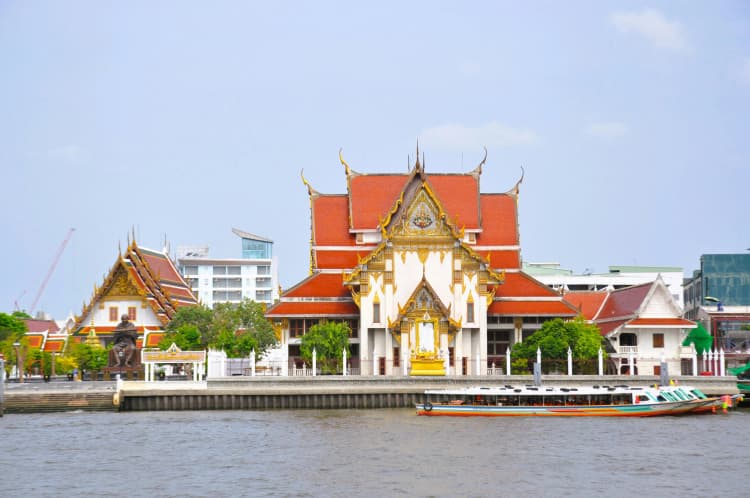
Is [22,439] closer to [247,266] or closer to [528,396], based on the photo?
[528,396]

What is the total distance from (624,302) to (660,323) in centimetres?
463

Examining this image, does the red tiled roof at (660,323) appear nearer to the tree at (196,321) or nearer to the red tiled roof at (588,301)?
the red tiled roof at (588,301)

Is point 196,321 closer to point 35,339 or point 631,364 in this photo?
point 35,339

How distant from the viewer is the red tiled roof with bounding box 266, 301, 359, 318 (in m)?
72.3

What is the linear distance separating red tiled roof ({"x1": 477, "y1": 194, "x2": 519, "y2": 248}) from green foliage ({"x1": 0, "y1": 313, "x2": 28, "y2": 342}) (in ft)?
113

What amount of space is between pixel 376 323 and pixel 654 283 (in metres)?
18.7

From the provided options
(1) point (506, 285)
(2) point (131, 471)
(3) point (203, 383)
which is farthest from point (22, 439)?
(1) point (506, 285)

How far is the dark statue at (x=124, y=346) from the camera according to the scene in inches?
2968

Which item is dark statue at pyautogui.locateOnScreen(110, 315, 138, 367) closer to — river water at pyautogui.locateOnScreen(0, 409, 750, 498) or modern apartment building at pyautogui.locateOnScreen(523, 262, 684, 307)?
river water at pyautogui.locateOnScreen(0, 409, 750, 498)

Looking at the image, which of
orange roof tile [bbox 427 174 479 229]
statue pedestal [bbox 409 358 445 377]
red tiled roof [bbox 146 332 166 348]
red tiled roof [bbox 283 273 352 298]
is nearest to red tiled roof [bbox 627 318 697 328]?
orange roof tile [bbox 427 174 479 229]

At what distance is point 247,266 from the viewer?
574ft

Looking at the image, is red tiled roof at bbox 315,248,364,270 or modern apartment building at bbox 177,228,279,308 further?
modern apartment building at bbox 177,228,279,308

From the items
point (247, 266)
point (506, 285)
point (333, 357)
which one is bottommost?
point (333, 357)

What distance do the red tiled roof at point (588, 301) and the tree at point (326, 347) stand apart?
20426mm
